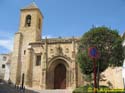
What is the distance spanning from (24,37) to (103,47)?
1994 centimetres

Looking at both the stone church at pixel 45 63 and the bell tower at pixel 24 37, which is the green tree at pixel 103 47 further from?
the bell tower at pixel 24 37

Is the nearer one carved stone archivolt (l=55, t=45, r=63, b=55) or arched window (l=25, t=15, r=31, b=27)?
carved stone archivolt (l=55, t=45, r=63, b=55)

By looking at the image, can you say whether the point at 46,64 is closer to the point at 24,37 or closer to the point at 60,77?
the point at 60,77

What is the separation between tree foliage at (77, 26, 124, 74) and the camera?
1049 inches

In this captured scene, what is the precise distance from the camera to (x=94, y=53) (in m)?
9.62

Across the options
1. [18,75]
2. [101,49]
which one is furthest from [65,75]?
[101,49]

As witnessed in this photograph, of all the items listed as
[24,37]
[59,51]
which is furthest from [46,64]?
[24,37]

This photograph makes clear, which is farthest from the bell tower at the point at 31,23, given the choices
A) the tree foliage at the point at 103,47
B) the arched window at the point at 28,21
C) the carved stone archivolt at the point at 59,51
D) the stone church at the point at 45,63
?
the tree foliage at the point at 103,47

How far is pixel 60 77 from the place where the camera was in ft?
128

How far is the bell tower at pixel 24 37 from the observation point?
3941cm

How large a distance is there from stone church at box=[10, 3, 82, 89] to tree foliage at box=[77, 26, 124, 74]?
9.38 m

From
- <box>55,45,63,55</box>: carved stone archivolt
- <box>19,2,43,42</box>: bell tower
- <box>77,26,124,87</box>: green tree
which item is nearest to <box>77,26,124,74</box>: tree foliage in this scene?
<box>77,26,124,87</box>: green tree

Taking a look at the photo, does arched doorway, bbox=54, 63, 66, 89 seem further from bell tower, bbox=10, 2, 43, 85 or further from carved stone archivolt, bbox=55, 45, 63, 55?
bell tower, bbox=10, 2, 43, 85

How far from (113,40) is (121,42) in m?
1.14
